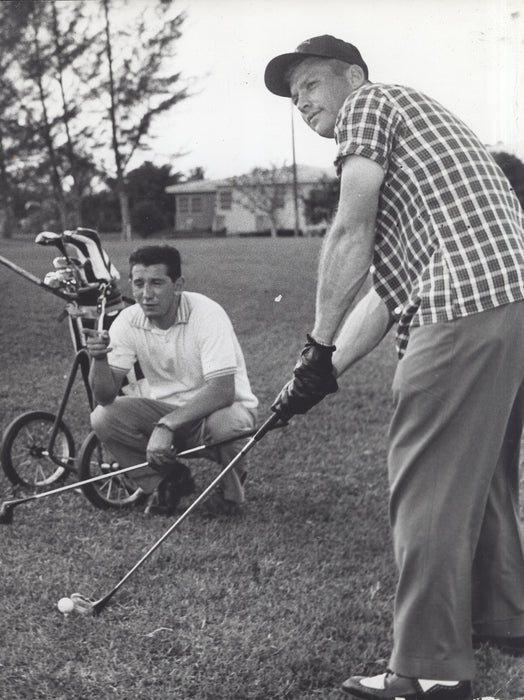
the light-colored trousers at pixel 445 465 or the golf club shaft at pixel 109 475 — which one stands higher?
the light-colored trousers at pixel 445 465

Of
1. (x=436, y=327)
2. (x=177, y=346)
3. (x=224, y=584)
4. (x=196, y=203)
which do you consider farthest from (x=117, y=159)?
(x=196, y=203)

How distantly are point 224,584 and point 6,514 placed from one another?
1.13 m

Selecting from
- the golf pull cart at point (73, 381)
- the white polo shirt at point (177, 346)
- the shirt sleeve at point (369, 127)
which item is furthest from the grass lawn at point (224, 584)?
the shirt sleeve at point (369, 127)

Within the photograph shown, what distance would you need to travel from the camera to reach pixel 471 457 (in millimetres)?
2166

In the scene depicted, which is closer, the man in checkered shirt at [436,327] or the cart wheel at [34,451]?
the man in checkered shirt at [436,327]

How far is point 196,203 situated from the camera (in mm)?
9539

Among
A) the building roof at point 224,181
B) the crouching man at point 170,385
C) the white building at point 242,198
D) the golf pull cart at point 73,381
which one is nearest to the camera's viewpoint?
the crouching man at point 170,385

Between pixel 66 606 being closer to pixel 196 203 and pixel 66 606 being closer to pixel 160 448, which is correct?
pixel 160 448

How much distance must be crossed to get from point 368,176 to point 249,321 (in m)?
4.83

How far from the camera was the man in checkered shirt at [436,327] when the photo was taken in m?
2.14

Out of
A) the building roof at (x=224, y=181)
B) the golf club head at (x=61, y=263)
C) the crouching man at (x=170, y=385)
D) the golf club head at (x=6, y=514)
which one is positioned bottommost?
the golf club head at (x=6, y=514)

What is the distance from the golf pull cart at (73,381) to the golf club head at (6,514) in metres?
0.39

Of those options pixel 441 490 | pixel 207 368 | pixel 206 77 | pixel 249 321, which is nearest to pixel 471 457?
pixel 441 490

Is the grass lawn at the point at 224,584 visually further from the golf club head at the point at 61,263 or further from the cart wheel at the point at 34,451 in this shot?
the golf club head at the point at 61,263
